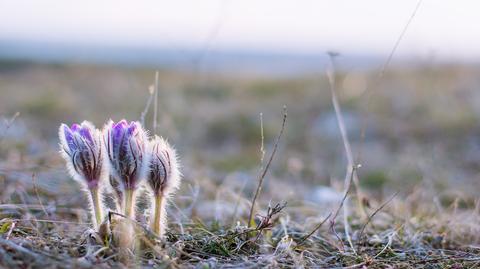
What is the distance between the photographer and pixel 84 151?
82.4 inches

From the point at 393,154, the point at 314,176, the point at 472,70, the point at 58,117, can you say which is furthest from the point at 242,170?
the point at 472,70

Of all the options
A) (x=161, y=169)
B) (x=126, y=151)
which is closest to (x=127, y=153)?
(x=126, y=151)

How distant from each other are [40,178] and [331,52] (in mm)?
1925

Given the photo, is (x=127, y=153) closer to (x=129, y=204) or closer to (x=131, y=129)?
(x=131, y=129)

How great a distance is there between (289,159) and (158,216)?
11.1ft

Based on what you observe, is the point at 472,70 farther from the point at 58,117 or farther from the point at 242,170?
the point at 58,117

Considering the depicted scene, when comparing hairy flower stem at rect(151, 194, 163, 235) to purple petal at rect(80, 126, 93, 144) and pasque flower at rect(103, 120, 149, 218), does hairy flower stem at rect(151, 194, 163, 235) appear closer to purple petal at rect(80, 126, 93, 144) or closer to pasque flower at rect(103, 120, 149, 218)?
pasque flower at rect(103, 120, 149, 218)

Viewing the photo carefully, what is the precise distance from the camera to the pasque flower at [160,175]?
2.12 metres

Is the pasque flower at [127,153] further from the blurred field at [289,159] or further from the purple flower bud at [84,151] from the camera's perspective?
the blurred field at [289,159]

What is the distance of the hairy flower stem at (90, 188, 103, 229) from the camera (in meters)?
2.17

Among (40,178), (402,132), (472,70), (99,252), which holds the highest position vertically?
(472,70)

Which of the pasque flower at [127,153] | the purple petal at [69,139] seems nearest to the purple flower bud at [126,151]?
the pasque flower at [127,153]

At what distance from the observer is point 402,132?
22.2 feet

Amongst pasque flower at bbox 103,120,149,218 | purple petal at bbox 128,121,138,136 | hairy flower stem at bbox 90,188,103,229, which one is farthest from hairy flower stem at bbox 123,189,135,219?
purple petal at bbox 128,121,138,136
